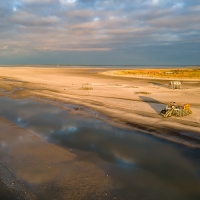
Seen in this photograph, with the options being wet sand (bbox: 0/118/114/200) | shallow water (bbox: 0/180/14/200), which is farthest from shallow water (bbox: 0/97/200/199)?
shallow water (bbox: 0/180/14/200)

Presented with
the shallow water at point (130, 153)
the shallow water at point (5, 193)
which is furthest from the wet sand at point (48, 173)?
the shallow water at point (130, 153)

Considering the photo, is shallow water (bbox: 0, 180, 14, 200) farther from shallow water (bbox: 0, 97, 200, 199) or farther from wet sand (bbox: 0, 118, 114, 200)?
shallow water (bbox: 0, 97, 200, 199)

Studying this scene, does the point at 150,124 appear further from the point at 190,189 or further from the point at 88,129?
the point at 190,189

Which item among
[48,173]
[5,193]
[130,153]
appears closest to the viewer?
[5,193]

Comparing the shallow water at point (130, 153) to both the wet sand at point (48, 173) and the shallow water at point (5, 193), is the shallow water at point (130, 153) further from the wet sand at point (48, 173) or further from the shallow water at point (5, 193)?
the shallow water at point (5, 193)

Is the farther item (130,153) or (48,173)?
(130,153)

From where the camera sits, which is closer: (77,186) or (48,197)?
(48,197)

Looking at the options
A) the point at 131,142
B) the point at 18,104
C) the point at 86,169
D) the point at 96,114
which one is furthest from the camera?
the point at 18,104

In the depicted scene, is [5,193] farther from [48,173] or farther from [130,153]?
[130,153]

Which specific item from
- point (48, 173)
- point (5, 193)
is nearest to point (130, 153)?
point (48, 173)

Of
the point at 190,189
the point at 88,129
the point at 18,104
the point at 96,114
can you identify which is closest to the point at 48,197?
the point at 190,189
